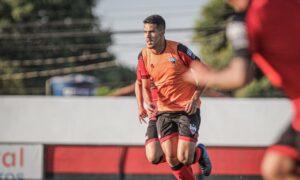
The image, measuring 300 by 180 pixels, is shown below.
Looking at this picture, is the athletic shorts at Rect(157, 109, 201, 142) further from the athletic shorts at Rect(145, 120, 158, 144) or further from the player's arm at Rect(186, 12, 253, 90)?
the player's arm at Rect(186, 12, 253, 90)

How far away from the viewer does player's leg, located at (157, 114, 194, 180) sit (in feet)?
31.8

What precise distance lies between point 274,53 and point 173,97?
4512 mm

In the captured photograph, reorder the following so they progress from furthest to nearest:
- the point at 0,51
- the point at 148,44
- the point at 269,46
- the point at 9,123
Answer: the point at 0,51, the point at 9,123, the point at 148,44, the point at 269,46

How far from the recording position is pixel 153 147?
9891 mm

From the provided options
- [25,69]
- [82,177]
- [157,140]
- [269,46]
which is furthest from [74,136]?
[25,69]

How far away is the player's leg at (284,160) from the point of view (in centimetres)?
529

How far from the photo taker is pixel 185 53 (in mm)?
9664

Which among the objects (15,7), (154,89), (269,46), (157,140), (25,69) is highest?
→ (269,46)

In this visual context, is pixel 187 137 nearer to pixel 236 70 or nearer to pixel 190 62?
pixel 190 62

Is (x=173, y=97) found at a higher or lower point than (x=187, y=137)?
higher

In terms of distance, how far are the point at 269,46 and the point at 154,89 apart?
468 cm

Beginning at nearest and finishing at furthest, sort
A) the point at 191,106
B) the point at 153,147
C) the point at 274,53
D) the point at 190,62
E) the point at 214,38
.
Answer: the point at 274,53, the point at 191,106, the point at 190,62, the point at 153,147, the point at 214,38

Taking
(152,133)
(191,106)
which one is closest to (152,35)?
(191,106)

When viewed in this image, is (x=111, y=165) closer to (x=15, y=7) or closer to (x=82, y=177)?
(x=82, y=177)
